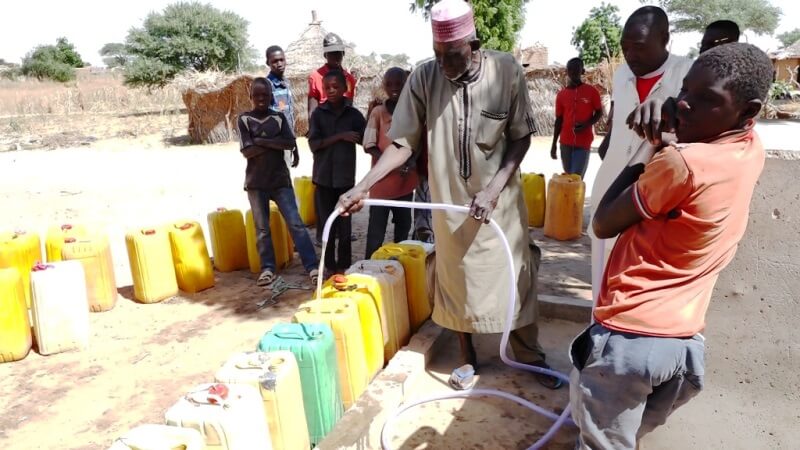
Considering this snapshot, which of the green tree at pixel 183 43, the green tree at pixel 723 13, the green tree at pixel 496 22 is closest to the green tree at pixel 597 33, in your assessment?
the green tree at pixel 723 13

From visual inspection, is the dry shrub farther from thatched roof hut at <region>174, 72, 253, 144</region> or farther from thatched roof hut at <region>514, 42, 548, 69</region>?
thatched roof hut at <region>514, 42, 548, 69</region>

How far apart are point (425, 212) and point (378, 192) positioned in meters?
0.66

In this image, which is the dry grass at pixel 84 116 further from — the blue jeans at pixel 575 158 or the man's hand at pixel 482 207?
the man's hand at pixel 482 207

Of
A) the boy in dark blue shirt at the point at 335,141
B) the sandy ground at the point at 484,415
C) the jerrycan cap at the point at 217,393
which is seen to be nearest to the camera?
the jerrycan cap at the point at 217,393

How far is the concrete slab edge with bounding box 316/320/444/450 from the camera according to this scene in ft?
8.41

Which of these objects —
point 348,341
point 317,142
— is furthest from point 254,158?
point 348,341

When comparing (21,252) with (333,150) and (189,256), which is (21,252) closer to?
(189,256)

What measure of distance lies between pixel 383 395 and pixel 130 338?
2494mm

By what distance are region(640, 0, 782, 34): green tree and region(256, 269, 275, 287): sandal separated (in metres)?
38.0

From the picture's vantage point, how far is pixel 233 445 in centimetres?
204

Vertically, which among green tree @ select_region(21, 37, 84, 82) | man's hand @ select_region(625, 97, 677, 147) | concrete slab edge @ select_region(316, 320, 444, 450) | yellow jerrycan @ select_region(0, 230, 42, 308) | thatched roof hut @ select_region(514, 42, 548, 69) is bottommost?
concrete slab edge @ select_region(316, 320, 444, 450)

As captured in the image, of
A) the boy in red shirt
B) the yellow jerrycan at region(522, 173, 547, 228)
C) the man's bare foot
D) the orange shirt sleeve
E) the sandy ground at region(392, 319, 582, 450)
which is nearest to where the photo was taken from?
the orange shirt sleeve

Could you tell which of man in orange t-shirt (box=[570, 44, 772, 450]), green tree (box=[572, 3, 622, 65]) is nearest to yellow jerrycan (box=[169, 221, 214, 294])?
man in orange t-shirt (box=[570, 44, 772, 450])

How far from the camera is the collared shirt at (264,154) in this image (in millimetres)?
4977
